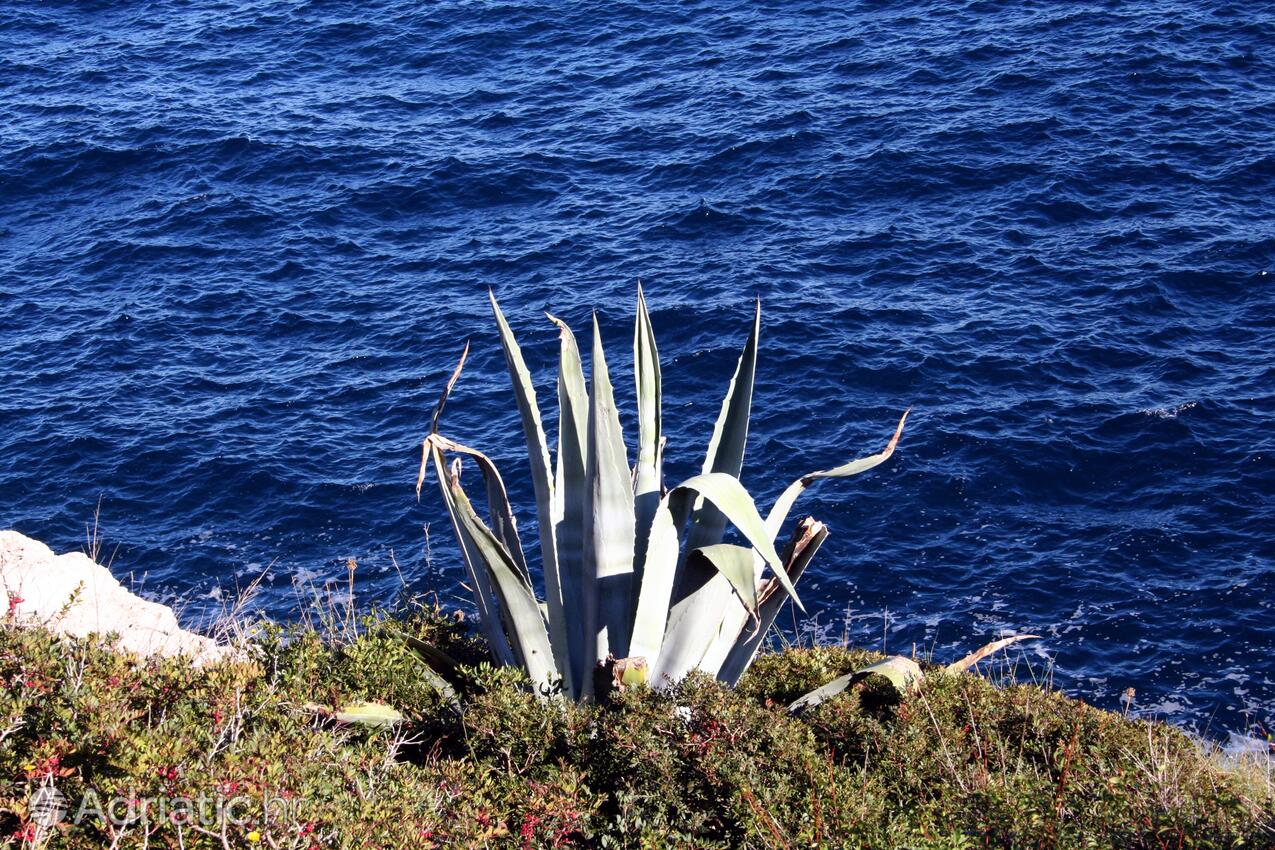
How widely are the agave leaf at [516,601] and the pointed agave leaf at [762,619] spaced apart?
84 cm

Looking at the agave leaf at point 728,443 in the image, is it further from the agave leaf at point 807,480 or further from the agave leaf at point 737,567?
the agave leaf at point 737,567

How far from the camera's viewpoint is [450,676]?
679cm

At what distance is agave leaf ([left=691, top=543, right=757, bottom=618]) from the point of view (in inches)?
223

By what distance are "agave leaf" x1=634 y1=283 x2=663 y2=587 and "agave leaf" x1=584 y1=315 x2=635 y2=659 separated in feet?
0.82

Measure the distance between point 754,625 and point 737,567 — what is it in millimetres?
769

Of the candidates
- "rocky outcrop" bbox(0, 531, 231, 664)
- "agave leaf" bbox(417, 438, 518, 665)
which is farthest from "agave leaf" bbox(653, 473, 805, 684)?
"rocky outcrop" bbox(0, 531, 231, 664)

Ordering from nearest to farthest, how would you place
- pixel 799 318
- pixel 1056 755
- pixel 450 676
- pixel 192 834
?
1. pixel 192 834
2. pixel 1056 755
3. pixel 450 676
4. pixel 799 318

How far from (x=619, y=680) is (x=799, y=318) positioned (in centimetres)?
2017

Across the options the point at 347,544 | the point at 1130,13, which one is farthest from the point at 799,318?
the point at 1130,13

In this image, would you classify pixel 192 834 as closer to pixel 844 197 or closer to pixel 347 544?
pixel 347 544

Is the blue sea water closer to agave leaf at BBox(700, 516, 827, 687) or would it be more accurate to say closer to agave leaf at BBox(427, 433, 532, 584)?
agave leaf at BBox(427, 433, 532, 584)

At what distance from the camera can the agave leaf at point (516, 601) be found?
617cm

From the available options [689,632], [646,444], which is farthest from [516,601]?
[646,444]

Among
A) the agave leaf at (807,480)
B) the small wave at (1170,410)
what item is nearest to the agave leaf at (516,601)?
the agave leaf at (807,480)
